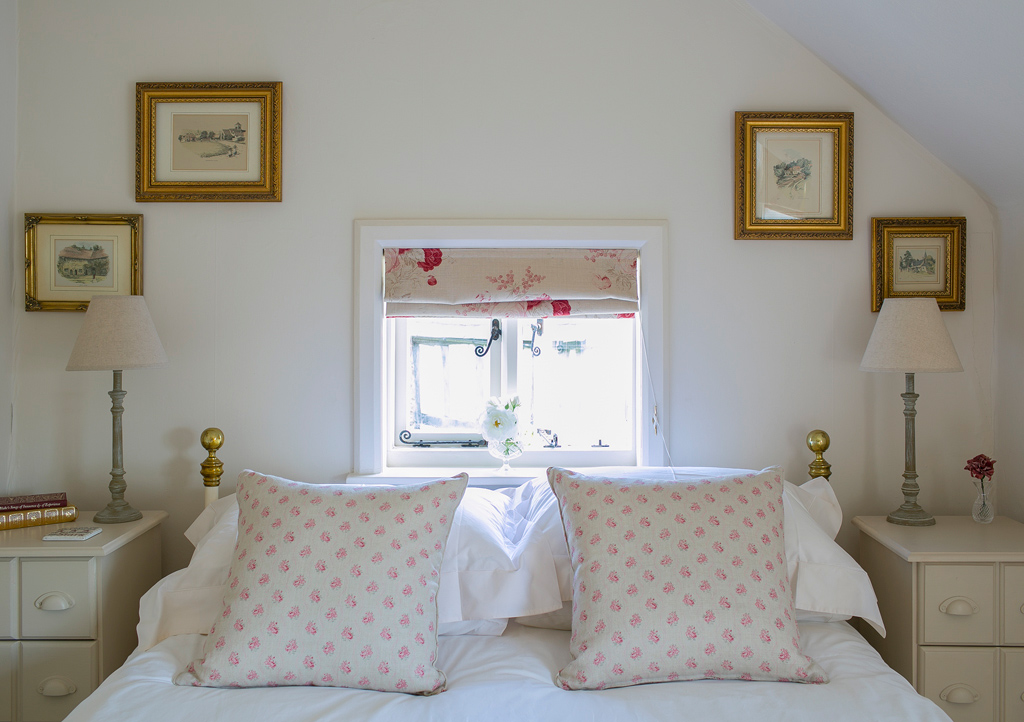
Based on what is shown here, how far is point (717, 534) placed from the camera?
1519 millimetres

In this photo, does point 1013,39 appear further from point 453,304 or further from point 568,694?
point 568,694

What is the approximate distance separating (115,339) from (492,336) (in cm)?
124

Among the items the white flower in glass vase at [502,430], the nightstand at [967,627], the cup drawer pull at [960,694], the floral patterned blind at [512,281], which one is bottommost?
the cup drawer pull at [960,694]

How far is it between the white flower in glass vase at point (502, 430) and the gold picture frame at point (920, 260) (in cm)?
131

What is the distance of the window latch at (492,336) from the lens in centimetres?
249

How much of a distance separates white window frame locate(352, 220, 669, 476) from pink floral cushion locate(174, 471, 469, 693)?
0.67 meters

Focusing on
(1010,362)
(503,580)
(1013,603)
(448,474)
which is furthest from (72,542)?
(1010,362)

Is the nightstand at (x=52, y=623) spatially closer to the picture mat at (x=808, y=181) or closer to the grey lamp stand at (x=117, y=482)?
the grey lamp stand at (x=117, y=482)

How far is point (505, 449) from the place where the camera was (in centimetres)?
229

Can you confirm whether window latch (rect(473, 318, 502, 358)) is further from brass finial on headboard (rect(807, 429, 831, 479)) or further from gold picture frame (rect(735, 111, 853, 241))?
brass finial on headboard (rect(807, 429, 831, 479))

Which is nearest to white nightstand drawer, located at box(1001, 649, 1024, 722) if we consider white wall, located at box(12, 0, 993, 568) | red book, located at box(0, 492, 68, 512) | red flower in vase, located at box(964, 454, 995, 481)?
red flower in vase, located at box(964, 454, 995, 481)

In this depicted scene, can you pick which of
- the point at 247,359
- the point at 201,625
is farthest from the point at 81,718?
the point at 247,359

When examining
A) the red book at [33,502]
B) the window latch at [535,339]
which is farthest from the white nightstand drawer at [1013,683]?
the red book at [33,502]

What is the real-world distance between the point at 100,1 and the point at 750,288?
2.45m
